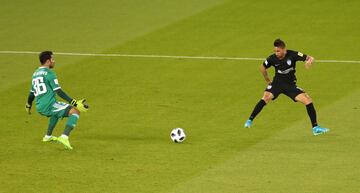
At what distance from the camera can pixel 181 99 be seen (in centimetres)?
2197

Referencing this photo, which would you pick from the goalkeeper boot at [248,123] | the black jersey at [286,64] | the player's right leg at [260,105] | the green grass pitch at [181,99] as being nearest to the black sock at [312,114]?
the green grass pitch at [181,99]

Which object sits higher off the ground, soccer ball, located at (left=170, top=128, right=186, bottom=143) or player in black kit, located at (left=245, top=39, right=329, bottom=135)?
player in black kit, located at (left=245, top=39, right=329, bottom=135)

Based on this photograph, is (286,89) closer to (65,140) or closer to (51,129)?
(65,140)

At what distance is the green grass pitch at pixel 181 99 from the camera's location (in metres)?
16.1

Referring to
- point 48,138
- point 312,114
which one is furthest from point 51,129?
point 312,114

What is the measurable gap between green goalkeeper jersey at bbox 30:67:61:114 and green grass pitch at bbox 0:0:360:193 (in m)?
0.82

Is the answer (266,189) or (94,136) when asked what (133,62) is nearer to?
(94,136)

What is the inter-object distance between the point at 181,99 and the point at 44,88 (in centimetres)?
485

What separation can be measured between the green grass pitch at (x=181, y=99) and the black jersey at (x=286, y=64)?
40.1 inches

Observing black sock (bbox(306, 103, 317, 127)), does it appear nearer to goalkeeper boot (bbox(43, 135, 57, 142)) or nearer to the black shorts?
the black shorts

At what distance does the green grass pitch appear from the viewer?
1606cm

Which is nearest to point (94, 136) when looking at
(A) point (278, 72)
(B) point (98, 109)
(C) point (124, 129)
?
(C) point (124, 129)

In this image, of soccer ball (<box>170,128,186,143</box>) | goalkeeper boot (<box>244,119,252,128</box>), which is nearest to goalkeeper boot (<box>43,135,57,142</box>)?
soccer ball (<box>170,128,186,143</box>)

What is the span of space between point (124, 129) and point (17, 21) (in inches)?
460
